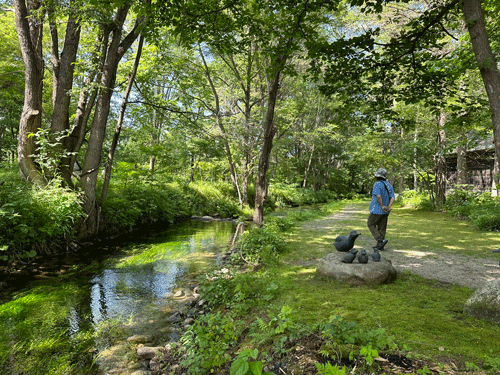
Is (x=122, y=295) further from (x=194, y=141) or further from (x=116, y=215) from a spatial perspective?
(x=194, y=141)

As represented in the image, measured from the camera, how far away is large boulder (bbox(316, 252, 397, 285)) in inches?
167

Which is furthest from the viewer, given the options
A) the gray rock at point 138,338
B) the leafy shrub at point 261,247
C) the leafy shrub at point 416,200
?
the leafy shrub at point 416,200

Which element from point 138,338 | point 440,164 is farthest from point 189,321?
point 440,164

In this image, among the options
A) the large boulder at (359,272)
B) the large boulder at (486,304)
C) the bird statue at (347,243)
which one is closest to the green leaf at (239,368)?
the large boulder at (486,304)

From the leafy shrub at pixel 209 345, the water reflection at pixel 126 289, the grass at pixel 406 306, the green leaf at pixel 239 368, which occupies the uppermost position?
the green leaf at pixel 239 368

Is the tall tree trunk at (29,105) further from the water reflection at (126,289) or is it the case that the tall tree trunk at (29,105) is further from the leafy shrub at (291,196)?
the leafy shrub at (291,196)

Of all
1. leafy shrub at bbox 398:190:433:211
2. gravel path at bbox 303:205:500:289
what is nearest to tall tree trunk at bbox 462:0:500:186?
gravel path at bbox 303:205:500:289

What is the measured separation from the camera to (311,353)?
235 centimetres

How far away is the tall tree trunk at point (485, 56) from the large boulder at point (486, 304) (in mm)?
1376

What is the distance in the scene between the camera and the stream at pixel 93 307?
334cm

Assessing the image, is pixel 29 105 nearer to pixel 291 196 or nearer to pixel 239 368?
pixel 239 368

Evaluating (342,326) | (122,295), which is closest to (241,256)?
(122,295)

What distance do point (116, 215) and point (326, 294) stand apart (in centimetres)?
857

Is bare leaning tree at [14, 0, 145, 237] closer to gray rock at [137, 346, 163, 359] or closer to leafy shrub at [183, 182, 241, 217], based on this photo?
gray rock at [137, 346, 163, 359]
